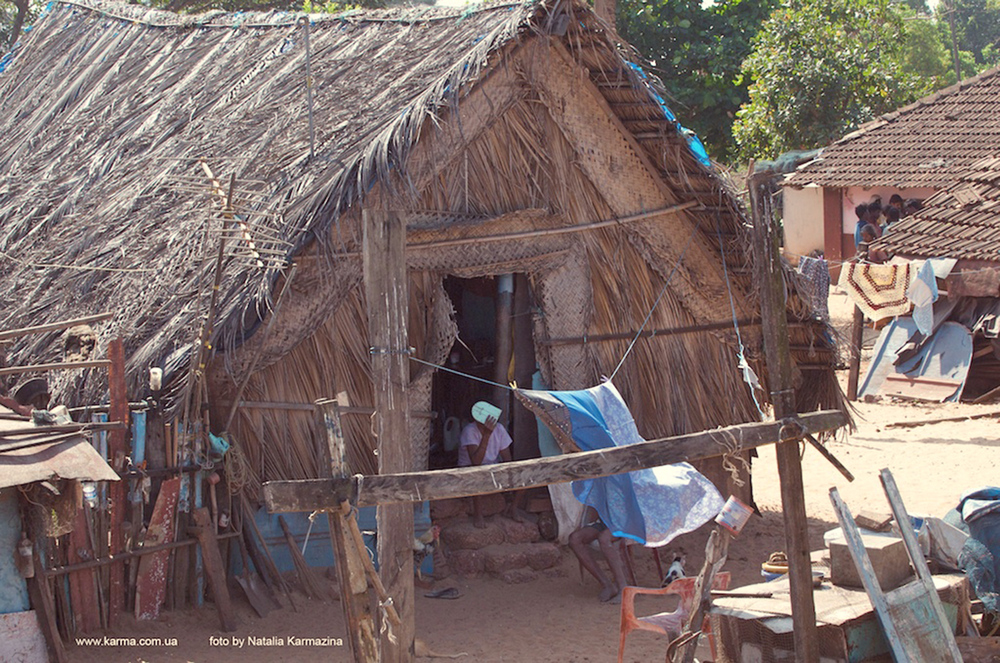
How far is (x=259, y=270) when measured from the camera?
6297 mm

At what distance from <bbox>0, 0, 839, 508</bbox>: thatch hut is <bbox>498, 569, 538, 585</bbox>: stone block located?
100 cm

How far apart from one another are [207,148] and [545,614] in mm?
4351

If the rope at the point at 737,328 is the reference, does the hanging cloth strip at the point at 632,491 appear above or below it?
below

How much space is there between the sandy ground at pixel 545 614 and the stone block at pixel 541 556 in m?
0.09

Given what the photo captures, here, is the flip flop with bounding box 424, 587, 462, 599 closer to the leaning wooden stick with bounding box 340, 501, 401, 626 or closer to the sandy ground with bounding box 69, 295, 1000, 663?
the sandy ground with bounding box 69, 295, 1000, 663

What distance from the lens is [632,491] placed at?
6469 millimetres

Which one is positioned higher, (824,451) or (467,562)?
(824,451)

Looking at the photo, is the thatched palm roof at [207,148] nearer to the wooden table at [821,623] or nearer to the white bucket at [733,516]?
the white bucket at [733,516]

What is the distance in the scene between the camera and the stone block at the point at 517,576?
7230 millimetres

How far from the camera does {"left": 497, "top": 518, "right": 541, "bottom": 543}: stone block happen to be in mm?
7512

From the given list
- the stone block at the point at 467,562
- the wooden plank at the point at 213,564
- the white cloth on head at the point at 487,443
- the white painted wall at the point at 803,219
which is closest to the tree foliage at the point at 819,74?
the white painted wall at the point at 803,219

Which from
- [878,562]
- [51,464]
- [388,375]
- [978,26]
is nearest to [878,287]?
[878,562]

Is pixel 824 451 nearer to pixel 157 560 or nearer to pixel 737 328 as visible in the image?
pixel 737 328

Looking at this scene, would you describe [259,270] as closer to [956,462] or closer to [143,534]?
[143,534]
